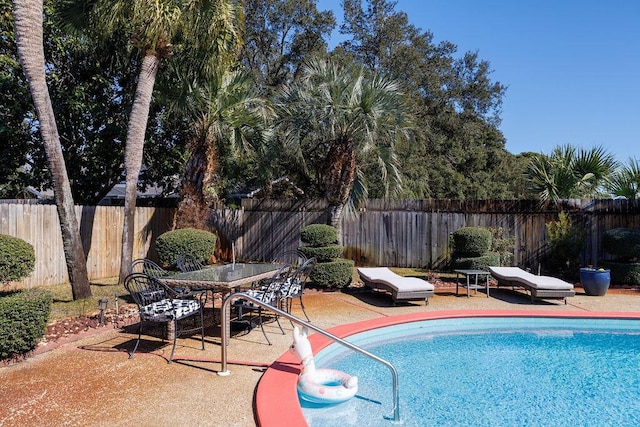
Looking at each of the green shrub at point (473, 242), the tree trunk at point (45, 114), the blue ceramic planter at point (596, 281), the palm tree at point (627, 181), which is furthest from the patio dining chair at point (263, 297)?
the palm tree at point (627, 181)

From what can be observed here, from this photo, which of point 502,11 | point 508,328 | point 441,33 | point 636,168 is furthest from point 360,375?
point 441,33

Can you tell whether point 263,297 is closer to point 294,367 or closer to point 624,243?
point 294,367

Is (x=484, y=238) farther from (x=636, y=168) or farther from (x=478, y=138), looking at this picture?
(x=478, y=138)

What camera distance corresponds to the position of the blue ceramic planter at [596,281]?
9109mm

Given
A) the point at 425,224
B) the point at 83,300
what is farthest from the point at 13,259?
the point at 425,224

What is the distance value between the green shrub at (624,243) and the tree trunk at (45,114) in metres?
10.8

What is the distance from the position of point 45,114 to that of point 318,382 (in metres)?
6.25

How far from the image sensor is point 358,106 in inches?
421

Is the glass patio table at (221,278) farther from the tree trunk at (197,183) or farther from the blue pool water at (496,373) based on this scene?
the tree trunk at (197,183)

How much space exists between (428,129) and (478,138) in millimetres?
3298

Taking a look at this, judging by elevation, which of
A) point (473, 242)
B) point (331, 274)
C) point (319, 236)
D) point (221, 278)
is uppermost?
point (319, 236)

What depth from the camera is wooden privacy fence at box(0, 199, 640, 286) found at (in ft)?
33.3

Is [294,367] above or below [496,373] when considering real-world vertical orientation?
above

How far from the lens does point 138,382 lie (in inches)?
174
